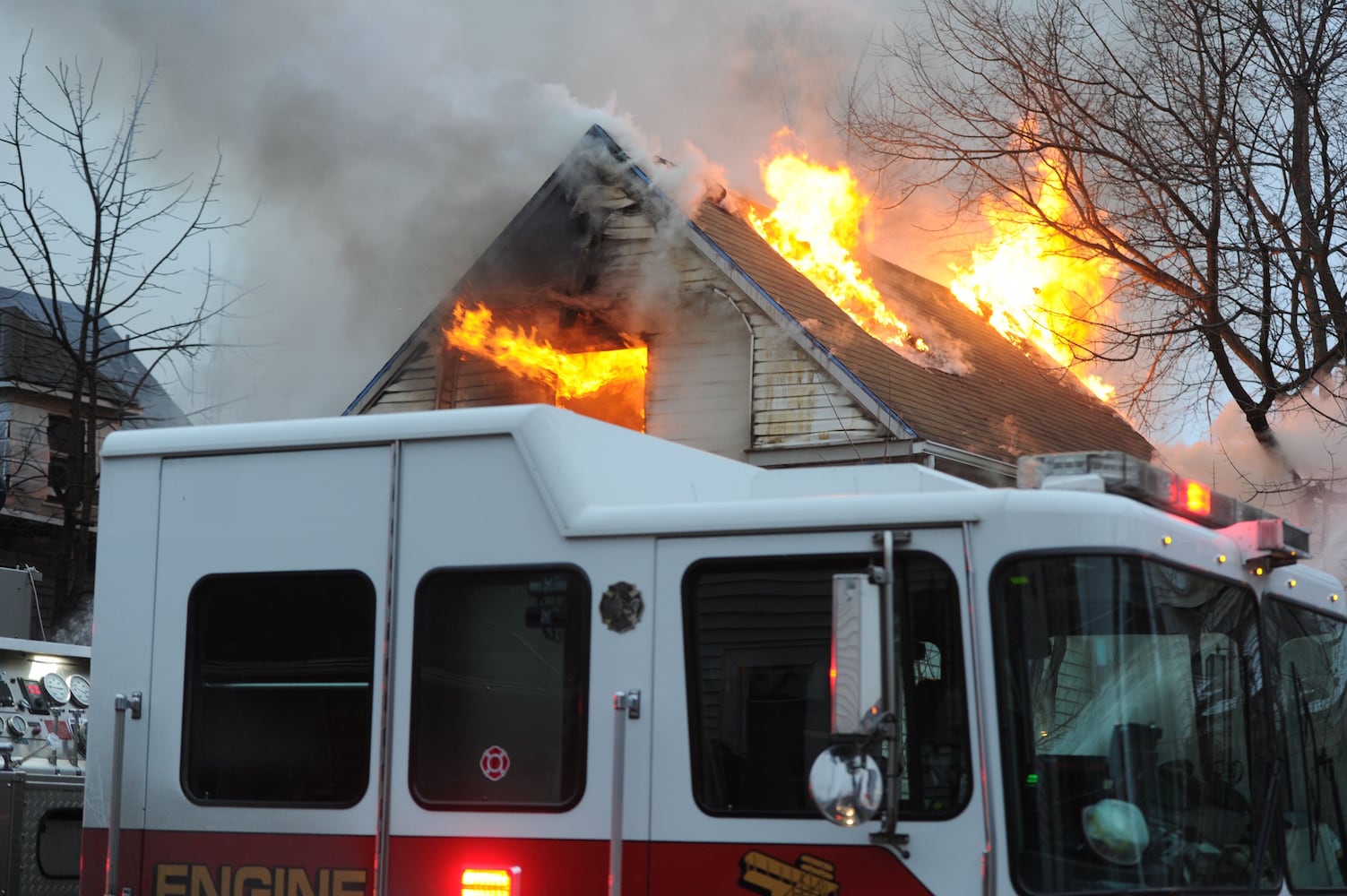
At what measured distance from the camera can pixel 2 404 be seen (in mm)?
27734

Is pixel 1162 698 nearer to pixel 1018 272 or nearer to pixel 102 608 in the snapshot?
pixel 102 608

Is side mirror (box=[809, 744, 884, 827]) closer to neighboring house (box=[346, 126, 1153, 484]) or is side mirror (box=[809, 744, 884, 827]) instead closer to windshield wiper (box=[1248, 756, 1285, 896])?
windshield wiper (box=[1248, 756, 1285, 896])

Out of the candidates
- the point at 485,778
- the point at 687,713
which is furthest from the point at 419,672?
the point at 687,713

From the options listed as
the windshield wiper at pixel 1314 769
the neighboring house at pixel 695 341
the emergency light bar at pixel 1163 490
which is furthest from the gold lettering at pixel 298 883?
the neighboring house at pixel 695 341

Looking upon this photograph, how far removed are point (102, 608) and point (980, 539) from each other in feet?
9.03

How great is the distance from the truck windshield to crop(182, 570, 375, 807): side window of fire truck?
1.86 m

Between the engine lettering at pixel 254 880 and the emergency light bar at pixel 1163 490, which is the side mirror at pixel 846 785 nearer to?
the emergency light bar at pixel 1163 490

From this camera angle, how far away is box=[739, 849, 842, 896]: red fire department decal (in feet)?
12.8

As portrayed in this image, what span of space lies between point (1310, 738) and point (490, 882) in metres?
2.33

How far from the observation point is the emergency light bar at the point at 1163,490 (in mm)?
4086

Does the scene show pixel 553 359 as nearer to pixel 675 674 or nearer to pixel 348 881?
pixel 348 881

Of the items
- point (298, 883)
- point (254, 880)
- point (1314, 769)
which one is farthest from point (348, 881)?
point (1314, 769)

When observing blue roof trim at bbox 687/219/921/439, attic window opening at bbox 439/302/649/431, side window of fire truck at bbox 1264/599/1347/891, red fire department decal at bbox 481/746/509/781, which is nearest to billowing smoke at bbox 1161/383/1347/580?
blue roof trim at bbox 687/219/921/439

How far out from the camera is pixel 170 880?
4594 millimetres
